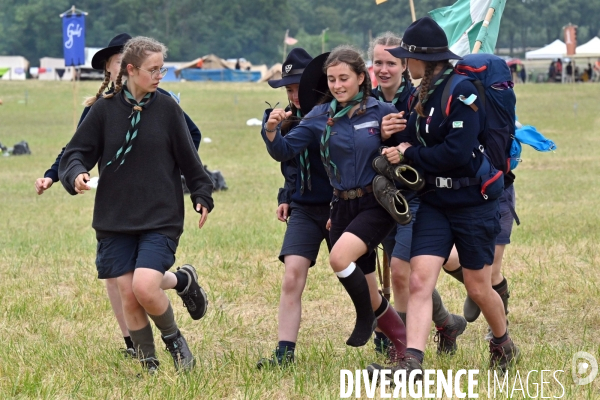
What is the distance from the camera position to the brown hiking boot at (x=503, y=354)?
5.76 m

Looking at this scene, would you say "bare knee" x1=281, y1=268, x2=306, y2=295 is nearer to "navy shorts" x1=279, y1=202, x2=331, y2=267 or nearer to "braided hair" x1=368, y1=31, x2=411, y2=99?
"navy shorts" x1=279, y1=202, x2=331, y2=267

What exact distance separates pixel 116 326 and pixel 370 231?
8.40 feet

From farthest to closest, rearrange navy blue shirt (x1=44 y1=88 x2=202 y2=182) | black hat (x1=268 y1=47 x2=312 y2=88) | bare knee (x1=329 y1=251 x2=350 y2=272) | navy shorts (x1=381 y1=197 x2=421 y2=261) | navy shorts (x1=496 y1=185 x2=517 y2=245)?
navy shorts (x1=496 y1=185 x2=517 y2=245), black hat (x1=268 y1=47 x2=312 y2=88), navy blue shirt (x1=44 y1=88 x2=202 y2=182), navy shorts (x1=381 y1=197 x2=421 y2=261), bare knee (x1=329 y1=251 x2=350 y2=272)

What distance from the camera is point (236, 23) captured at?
130 metres

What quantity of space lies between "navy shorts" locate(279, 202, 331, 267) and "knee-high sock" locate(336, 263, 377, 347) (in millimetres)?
506

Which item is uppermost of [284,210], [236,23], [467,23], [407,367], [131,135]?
[236,23]

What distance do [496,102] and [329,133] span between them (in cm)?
101

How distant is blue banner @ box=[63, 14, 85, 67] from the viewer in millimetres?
21438

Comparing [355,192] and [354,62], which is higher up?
[354,62]

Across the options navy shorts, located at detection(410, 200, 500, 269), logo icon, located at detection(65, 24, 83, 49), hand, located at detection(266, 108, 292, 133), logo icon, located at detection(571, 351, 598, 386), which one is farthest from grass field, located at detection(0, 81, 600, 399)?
logo icon, located at detection(65, 24, 83, 49)

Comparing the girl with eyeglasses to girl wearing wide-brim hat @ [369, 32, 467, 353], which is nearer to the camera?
the girl with eyeglasses

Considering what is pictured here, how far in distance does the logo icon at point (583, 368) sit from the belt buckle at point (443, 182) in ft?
4.03

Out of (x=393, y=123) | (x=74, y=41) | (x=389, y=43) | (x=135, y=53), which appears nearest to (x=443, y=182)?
(x=393, y=123)

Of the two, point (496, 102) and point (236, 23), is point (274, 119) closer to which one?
point (496, 102)
